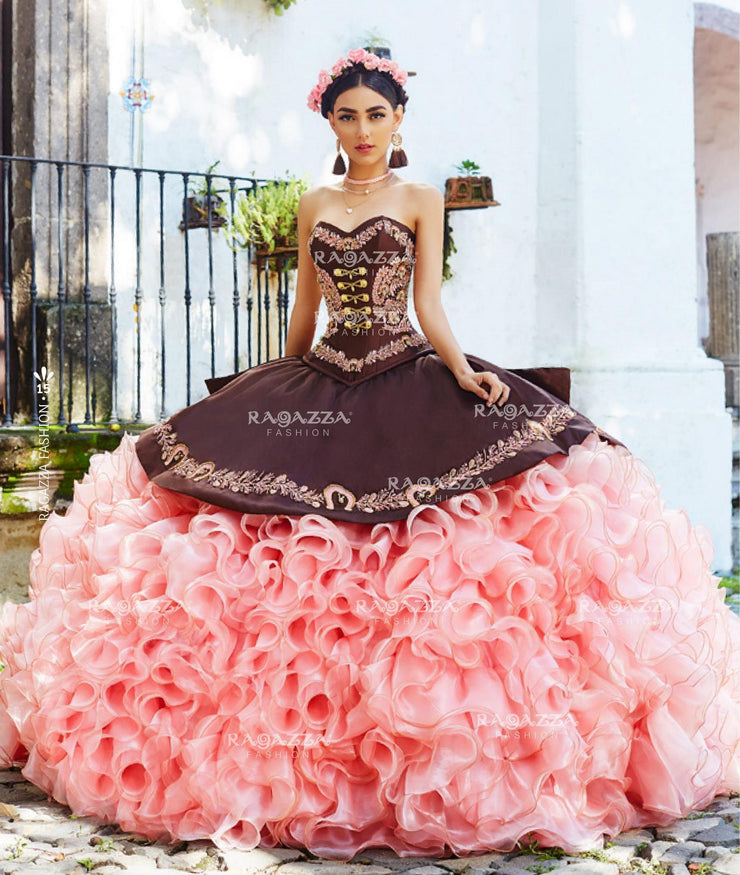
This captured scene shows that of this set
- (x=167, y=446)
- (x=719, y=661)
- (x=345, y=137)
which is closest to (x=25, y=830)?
(x=167, y=446)

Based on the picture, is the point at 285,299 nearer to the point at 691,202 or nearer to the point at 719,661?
the point at 691,202

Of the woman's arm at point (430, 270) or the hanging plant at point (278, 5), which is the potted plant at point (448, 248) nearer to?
the hanging plant at point (278, 5)

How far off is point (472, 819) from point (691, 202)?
6260 mm

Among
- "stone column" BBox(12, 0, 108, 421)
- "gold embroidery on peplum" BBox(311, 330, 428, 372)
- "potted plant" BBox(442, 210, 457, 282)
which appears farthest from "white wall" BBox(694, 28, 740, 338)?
"gold embroidery on peplum" BBox(311, 330, 428, 372)

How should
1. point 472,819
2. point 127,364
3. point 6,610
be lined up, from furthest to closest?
point 127,364 → point 6,610 → point 472,819

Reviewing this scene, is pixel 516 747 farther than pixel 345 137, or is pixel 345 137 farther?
pixel 345 137

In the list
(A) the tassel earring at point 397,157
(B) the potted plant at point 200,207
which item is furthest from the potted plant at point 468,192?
(A) the tassel earring at point 397,157

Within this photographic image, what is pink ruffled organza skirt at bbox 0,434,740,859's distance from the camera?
8.61 ft

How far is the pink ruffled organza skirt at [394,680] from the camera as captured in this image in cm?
262

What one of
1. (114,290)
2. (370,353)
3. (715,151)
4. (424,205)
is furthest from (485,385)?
(715,151)

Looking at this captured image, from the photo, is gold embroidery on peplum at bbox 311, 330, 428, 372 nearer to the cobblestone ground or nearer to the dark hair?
the dark hair

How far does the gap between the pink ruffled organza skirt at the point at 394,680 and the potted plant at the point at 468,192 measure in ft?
14.7

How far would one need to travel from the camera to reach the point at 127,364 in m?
6.16

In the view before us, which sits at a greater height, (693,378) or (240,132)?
(240,132)
